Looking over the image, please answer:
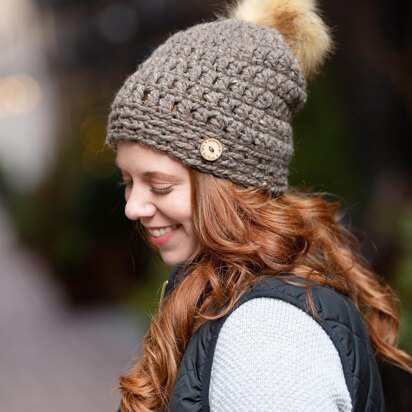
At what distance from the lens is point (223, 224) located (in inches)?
77.7

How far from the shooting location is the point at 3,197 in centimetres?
1305

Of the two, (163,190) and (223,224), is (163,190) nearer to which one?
(163,190)

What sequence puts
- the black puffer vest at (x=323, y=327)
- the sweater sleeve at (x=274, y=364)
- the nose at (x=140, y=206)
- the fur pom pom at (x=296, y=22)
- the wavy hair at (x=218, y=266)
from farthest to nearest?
the fur pom pom at (x=296, y=22)
the nose at (x=140, y=206)
the wavy hair at (x=218, y=266)
the black puffer vest at (x=323, y=327)
the sweater sleeve at (x=274, y=364)

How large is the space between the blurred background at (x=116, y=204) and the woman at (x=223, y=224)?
0.85 metres

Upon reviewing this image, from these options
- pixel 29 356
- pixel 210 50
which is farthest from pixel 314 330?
pixel 29 356

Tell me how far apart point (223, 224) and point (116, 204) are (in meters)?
5.98

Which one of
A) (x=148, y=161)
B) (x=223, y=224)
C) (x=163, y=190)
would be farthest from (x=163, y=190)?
(x=223, y=224)

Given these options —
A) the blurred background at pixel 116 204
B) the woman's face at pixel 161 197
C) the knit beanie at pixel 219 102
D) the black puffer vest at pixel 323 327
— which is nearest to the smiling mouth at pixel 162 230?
the woman's face at pixel 161 197

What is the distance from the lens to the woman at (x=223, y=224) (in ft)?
5.78

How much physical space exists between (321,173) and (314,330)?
446 cm

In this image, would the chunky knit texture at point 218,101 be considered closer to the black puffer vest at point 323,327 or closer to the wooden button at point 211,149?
the wooden button at point 211,149

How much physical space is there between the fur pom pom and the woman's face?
2.40ft

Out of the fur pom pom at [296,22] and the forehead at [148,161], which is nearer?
the forehead at [148,161]

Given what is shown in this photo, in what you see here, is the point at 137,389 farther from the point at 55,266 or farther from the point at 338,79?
the point at 55,266
